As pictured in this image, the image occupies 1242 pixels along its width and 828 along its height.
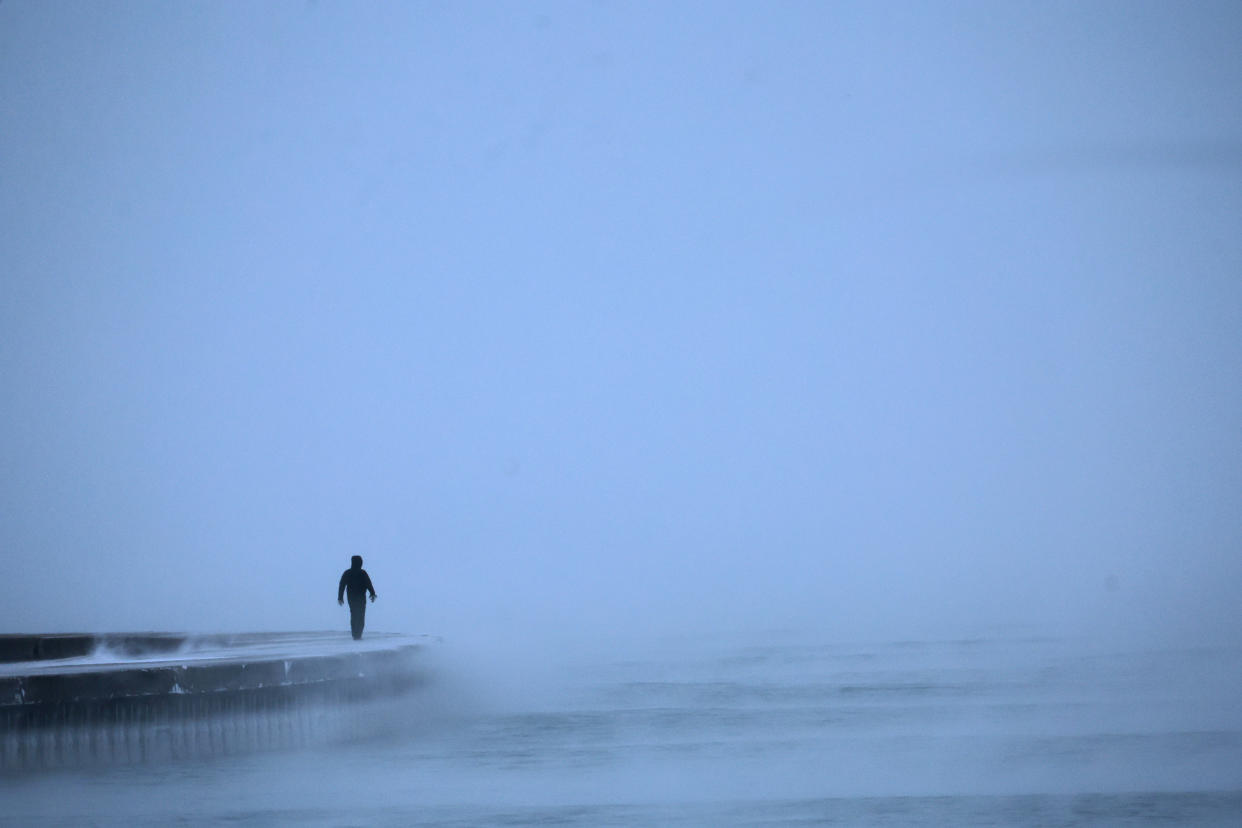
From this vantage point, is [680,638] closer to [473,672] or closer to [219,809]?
[473,672]

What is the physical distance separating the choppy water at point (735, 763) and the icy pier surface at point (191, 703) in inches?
7.5

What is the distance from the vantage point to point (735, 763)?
14.0m

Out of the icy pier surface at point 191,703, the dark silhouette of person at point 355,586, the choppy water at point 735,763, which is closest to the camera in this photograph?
the choppy water at point 735,763

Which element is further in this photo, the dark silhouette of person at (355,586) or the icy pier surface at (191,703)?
the dark silhouette of person at (355,586)

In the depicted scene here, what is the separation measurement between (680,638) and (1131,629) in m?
15.0

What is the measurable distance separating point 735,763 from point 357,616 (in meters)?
6.70

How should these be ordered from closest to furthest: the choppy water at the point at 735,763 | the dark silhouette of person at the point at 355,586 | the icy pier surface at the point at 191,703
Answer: the choppy water at the point at 735,763
the icy pier surface at the point at 191,703
the dark silhouette of person at the point at 355,586

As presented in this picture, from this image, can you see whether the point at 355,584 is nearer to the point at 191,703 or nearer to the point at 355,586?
the point at 355,586

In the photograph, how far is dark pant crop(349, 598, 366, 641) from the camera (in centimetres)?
1881

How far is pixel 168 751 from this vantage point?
12695 millimetres

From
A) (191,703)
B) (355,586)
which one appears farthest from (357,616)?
(191,703)

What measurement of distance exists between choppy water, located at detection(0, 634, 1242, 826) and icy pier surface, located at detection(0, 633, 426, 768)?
7.5 inches

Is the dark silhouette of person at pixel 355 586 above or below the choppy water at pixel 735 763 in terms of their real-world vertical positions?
above

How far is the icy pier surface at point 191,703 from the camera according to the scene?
1156 centimetres
